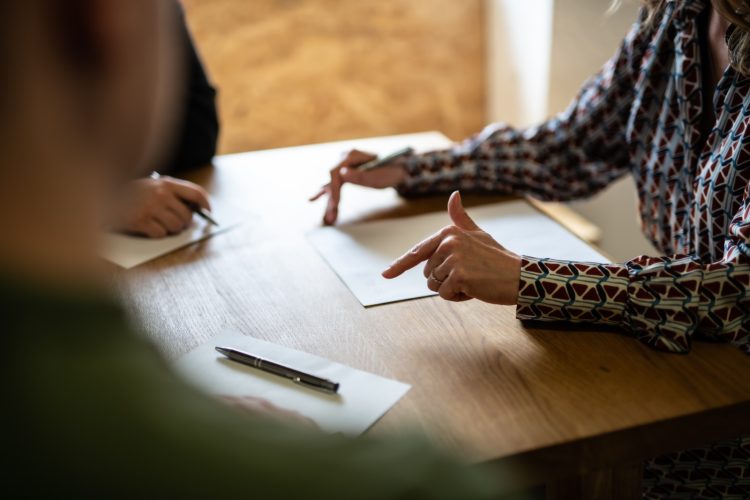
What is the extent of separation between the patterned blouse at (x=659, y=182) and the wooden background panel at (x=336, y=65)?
153cm

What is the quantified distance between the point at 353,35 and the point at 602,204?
110 cm

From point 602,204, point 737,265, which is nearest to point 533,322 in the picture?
point 737,265

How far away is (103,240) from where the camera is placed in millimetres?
362

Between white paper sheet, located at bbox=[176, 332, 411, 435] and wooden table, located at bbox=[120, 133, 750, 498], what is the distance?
18 millimetres

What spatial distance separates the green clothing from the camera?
0.29 m

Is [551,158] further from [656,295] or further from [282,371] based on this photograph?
[282,371]

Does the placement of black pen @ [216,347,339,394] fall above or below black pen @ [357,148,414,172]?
below

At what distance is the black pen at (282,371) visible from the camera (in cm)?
82

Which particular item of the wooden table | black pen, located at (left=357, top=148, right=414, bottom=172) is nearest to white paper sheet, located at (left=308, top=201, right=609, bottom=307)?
the wooden table

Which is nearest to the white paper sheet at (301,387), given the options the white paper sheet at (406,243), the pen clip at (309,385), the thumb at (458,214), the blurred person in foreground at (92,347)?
the pen clip at (309,385)

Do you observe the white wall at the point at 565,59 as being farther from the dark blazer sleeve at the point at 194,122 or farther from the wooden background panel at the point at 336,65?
the dark blazer sleeve at the point at 194,122

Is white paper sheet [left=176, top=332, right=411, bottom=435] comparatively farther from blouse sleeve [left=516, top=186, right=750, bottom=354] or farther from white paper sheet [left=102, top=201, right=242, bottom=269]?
white paper sheet [left=102, top=201, right=242, bottom=269]

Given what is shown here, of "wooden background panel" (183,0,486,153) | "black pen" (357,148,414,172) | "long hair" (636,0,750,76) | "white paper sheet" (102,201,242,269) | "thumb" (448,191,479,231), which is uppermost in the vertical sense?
"long hair" (636,0,750,76)

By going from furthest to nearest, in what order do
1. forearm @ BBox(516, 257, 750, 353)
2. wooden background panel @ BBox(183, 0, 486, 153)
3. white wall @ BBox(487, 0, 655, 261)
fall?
1. wooden background panel @ BBox(183, 0, 486, 153)
2. white wall @ BBox(487, 0, 655, 261)
3. forearm @ BBox(516, 257, 750, 353)
